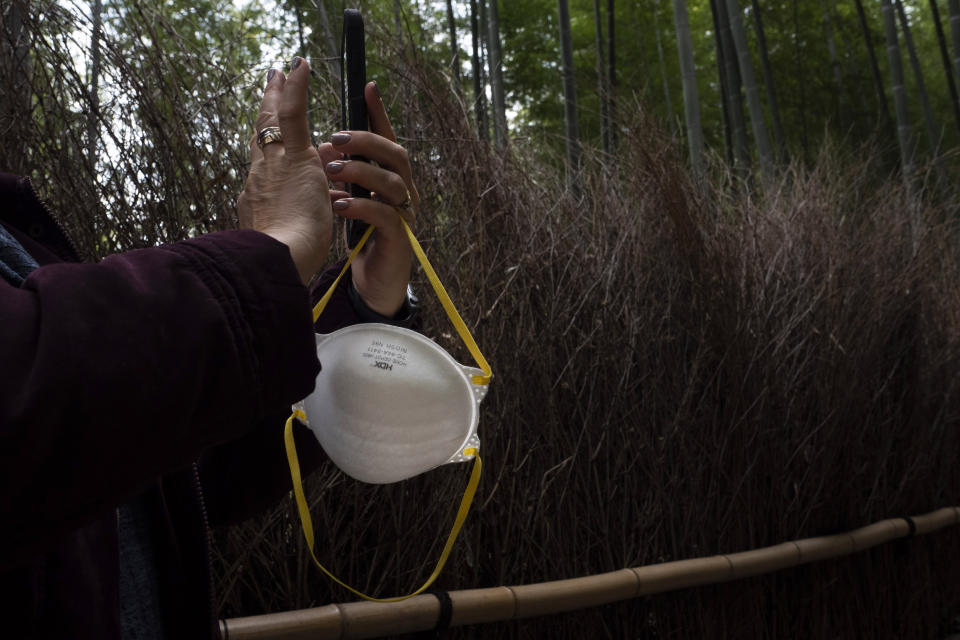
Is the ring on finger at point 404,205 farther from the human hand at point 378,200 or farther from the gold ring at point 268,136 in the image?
the gold ring at point 268,136

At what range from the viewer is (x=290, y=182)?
786 millimetres

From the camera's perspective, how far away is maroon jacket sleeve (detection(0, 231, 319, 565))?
1.84ft

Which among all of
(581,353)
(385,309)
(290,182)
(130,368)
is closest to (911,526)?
(581,353)

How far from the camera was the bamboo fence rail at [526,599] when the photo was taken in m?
1.78

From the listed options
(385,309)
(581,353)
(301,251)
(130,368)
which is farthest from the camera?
(581,353)

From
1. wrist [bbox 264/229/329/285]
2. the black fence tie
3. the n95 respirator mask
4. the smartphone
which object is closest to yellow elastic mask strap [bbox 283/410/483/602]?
the n95 respirator mask

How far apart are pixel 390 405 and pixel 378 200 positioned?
207mm

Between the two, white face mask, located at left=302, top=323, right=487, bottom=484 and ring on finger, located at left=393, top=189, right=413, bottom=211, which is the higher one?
ring on finger, located at left=393, top=189, right=413, bottom=211

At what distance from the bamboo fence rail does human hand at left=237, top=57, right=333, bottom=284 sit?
3.69 feet

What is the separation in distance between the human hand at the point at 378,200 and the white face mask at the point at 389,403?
8 cm

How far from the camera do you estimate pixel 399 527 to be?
2.04m

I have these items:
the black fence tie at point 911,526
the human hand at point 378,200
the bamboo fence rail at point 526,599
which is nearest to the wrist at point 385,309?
the human hand at point 378,200

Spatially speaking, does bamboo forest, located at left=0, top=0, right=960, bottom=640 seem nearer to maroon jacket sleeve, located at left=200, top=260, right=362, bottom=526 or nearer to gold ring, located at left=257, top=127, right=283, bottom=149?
maroon jacket sleeve, located at left=200, top=260, right=362, bottom=526

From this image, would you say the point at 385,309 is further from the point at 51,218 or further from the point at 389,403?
the point at 51,218
